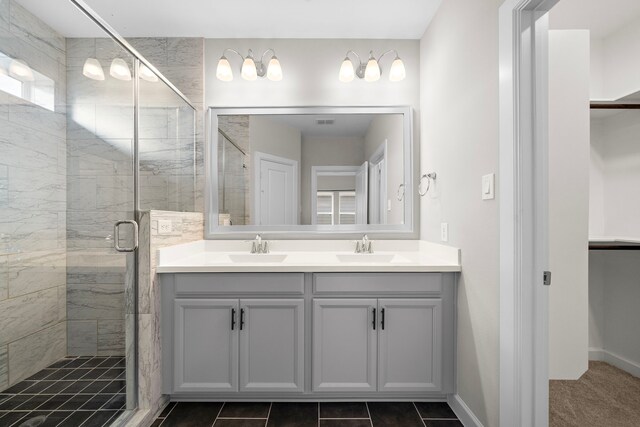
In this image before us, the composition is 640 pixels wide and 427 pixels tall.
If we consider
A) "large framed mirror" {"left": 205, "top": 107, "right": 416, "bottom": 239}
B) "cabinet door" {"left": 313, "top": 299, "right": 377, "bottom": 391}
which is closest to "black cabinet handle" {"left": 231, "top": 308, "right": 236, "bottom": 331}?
"cabinet door" {"left": 313, "top": 299, "right": 377, "bottom": 391}

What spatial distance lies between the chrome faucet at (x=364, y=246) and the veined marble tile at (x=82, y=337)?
1.60m

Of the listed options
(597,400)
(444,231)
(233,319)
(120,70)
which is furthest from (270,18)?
(597,400)

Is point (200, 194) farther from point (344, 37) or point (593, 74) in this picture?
point (593, 74)

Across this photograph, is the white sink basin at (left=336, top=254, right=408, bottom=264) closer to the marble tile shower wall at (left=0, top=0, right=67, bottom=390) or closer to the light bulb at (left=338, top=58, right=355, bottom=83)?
the light bulb at (left=338, top=58, right=355, bottom=83)

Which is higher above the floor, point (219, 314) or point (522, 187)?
point (522, 187)

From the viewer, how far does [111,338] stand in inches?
63.5

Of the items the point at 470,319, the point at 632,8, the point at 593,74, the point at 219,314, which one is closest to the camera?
the point at 470,319

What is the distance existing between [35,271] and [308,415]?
146cm

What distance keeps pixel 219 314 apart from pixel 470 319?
1.35 m

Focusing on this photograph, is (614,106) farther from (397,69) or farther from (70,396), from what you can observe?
(70,396)

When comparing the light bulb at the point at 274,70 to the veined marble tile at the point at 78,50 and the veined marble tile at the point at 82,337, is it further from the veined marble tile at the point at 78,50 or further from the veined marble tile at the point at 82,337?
the veined marble tile at the point at 82,337

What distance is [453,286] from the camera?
1806 mm

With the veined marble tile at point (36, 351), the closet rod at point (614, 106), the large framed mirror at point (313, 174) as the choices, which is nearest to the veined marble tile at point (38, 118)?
the veined marble tile at point (36, 351)

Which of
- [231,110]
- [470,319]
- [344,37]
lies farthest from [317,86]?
[470,319]
